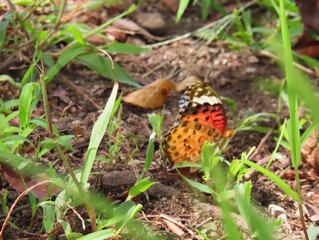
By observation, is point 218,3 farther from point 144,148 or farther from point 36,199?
point 36,199

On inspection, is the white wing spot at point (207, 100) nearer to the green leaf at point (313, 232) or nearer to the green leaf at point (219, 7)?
the green leaf at point (313, 232)

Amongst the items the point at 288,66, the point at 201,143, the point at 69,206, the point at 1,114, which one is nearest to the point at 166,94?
the point at 201,143

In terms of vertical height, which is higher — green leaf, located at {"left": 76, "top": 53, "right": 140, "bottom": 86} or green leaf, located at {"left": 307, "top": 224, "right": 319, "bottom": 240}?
green leaf, located at {"left": 76, "top": 53, "right": 140, "bottom": 86}

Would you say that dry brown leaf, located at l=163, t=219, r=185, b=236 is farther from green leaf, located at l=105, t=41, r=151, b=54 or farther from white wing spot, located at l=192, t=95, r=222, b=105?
green leaf, located at l=105, t=41, r=151, b=54

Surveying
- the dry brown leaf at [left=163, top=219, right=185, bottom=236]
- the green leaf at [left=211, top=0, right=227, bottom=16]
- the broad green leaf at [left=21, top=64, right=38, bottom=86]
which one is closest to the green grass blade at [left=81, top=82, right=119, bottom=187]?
the dry brown leaf at [left=163, top=219, right=185, bottom=236]

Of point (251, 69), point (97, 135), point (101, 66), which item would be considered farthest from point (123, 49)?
point (97, 135)

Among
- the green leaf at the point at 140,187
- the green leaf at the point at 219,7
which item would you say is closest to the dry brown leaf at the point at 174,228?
the green leaf at the point at 140,187
